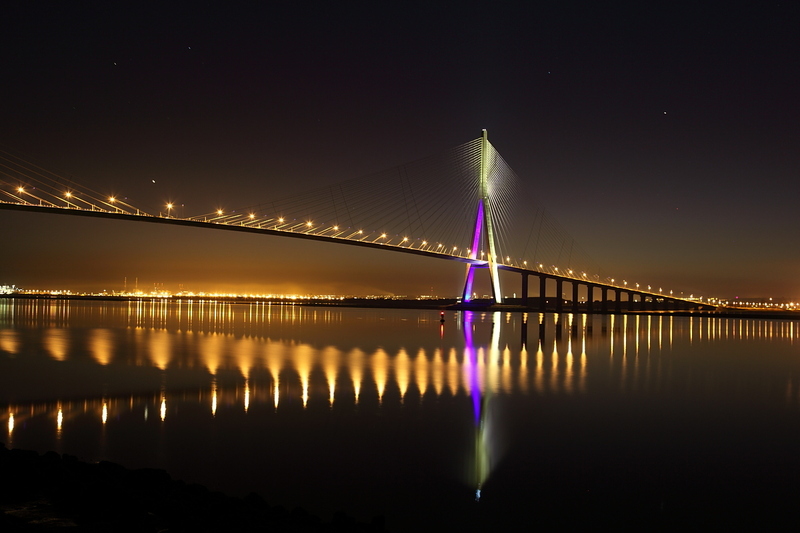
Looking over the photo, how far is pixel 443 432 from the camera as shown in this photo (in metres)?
7.88

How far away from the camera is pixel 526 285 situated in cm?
6144

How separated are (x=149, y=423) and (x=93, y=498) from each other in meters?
3.37

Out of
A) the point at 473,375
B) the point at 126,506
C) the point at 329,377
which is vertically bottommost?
the point at 473,375

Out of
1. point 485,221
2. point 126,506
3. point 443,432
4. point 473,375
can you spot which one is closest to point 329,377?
point 473,375

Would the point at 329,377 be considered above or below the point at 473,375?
above

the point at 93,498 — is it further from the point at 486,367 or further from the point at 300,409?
the point at 486,367

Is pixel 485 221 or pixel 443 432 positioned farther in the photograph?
pixel 485 221

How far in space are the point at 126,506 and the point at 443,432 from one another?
4112mm

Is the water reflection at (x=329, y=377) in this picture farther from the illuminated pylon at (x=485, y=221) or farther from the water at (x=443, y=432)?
the illuminated pylon at (x=485, y=221)

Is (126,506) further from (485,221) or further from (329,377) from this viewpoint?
(485,221)

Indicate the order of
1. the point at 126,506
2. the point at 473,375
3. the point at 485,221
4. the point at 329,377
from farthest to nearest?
the point at 485,221 < the point at 473,375 < the point at 329,377 < the point at 126,506

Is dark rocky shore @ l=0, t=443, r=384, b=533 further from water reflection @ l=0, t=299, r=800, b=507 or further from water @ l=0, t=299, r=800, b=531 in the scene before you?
water reflection @ l=0, t=299, r=800, b=507

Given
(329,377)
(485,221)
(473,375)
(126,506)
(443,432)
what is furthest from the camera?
(485,221)

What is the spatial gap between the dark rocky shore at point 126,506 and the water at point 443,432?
20.6 inches
